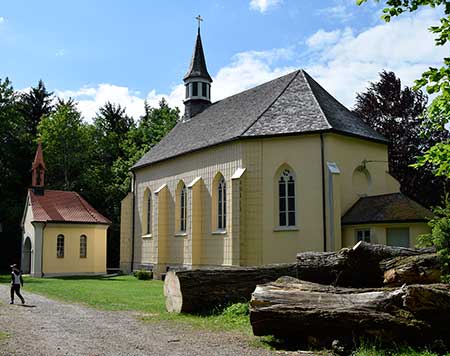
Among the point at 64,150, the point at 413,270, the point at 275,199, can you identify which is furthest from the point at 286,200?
the point at 64,150

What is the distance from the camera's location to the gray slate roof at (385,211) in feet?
68.5

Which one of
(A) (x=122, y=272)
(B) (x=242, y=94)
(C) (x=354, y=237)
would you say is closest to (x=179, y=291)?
(C) (x=354, y=237)

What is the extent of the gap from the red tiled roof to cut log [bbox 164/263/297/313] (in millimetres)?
21912

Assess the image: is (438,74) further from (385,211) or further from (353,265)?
(385,211)

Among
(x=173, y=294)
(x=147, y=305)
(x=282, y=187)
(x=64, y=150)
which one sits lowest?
(x=147, y=305)

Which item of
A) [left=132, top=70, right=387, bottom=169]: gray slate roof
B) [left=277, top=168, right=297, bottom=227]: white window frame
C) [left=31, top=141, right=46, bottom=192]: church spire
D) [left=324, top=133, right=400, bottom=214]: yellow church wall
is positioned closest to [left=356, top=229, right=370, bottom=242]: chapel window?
[left=324, top=133, right=400, bottom=214]: yellow church wall

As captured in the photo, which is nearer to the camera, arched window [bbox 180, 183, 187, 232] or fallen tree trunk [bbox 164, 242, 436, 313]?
fallen tree trunk [bbox 164, 242, 436, 313]

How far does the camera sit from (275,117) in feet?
81.0

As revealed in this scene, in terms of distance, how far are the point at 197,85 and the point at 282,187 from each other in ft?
49.2

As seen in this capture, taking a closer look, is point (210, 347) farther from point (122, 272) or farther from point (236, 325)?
point (122, 272)

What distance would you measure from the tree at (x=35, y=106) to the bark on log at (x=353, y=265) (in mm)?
48856

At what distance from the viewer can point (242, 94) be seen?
31562 millimetres

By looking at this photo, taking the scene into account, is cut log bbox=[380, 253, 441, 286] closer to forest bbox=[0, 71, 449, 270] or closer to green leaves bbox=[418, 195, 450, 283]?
green leaves bbox=[418, 195, 450, 283]

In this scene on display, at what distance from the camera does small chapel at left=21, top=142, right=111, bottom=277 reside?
32781 millimetres
